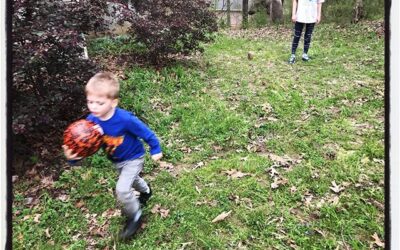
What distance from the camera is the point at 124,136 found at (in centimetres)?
296

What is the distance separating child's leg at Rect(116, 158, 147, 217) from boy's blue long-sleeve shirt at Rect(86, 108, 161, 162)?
0.19 ft

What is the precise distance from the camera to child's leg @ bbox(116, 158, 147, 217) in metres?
2.99

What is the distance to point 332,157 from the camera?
4016 millimetres

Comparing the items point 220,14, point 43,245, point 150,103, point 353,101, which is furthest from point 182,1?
point 220,14

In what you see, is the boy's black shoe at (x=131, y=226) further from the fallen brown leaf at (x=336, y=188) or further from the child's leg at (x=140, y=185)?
the fallen brown leaf at (x=336, y=188)

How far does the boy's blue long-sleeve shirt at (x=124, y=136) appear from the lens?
9.45ft

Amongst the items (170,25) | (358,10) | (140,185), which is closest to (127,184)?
(140,185)

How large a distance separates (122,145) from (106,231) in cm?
89

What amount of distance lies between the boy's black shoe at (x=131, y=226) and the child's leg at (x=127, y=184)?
5 centimetres

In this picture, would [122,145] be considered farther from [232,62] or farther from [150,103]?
[232,62]

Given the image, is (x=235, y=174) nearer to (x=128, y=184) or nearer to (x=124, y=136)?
(x=128, y=184)

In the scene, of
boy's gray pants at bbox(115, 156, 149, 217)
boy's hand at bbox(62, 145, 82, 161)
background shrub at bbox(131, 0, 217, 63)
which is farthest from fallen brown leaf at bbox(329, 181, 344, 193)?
background shrub at bbox(131, 0, 217, 63)

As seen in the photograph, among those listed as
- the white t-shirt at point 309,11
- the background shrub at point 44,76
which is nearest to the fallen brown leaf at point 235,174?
the background shrub at point 44,76

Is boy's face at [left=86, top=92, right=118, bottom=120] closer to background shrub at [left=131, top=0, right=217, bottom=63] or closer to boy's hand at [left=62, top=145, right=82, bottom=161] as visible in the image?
boy's hand at [left=62, top=145, right=82, bottom=161]
